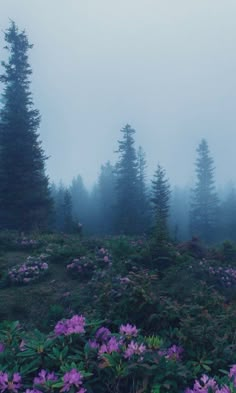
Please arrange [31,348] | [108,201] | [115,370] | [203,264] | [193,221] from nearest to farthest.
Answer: [115,370] → [31,348] → [203,264] → [193,221] → [108,201]

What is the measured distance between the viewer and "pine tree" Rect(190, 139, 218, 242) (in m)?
38.9

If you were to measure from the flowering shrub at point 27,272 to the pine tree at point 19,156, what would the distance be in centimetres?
1141

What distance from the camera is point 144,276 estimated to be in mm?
4422

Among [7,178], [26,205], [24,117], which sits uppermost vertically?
[24,117]

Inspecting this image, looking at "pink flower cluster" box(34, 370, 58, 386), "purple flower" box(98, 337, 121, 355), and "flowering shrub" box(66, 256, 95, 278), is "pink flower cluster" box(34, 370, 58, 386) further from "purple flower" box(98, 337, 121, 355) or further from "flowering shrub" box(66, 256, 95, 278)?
"flowering shrub" box(66, 256, 95, 278)

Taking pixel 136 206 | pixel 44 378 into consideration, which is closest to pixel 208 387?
pixel 44 378

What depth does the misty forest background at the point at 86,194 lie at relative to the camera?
21.2 metres

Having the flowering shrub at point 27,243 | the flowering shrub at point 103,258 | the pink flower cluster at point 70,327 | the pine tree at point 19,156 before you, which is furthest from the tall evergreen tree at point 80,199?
the pink flower cluster at point 70,327

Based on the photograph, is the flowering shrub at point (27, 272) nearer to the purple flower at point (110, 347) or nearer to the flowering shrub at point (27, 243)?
the flowering shrub at point (27, 243)

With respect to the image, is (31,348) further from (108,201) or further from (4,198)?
(108,201)

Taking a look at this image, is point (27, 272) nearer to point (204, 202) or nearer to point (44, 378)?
point (44, 378)

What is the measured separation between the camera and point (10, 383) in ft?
8.07

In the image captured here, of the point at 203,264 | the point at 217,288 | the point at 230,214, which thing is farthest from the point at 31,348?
the point at 230,214

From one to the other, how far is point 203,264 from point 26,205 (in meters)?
14.2
